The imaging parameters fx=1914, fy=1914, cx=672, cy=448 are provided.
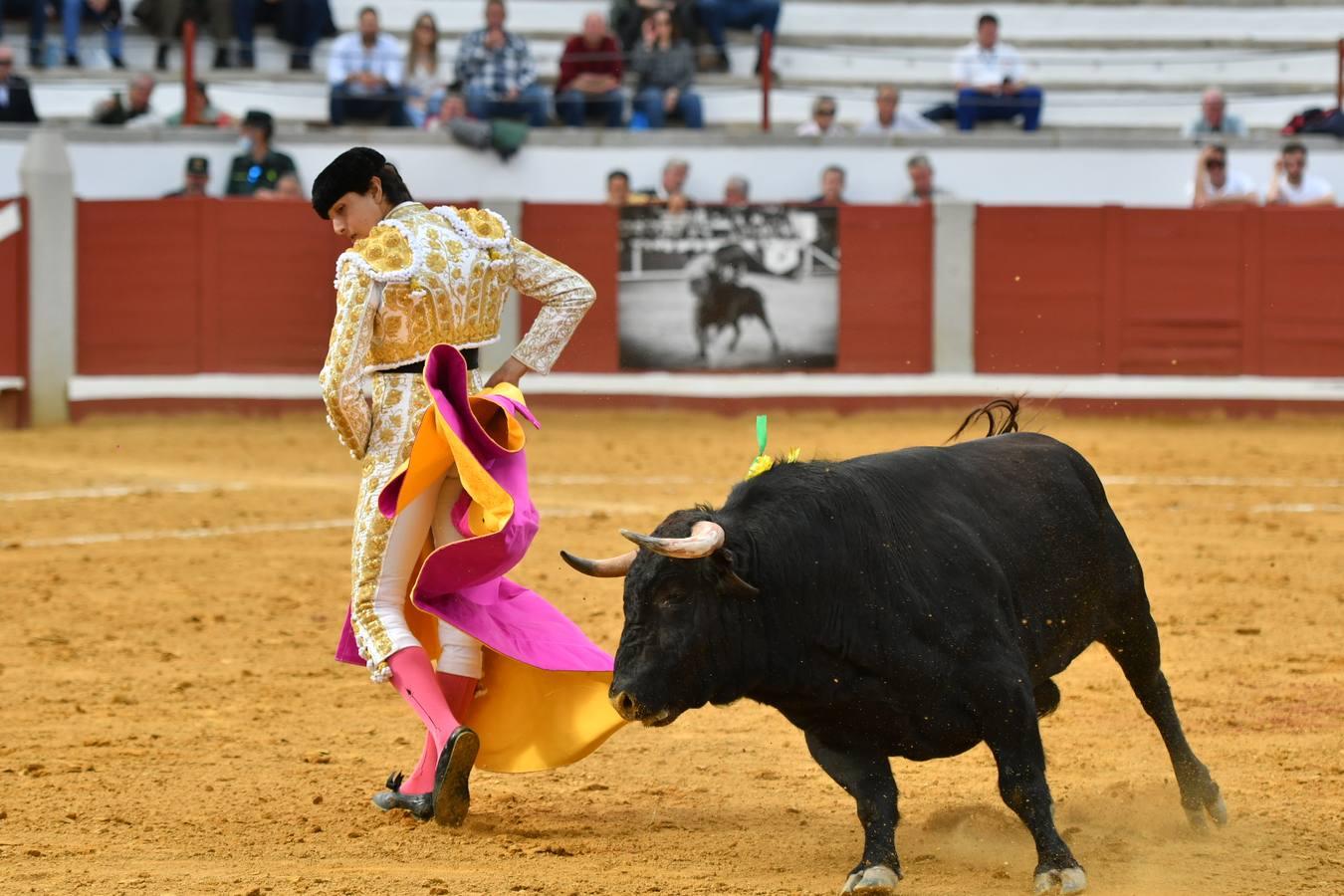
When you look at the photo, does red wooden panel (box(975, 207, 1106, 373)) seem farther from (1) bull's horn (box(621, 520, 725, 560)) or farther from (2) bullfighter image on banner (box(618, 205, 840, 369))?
(1) bull's horn (box(621, 520, 725, 560))

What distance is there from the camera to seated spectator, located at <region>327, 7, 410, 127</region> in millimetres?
12531

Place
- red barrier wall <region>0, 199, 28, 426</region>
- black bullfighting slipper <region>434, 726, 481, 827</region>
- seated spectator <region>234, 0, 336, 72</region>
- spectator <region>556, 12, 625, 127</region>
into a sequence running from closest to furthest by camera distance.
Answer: black bullfighting slipper <region>434, 726, 481, 827</region>
red barrier wall <region>0, 199, 28, 426</region>
spectator <region>556, 12, 625, 127</region>
seated spectator <region>234, 0, 336, 72</region>

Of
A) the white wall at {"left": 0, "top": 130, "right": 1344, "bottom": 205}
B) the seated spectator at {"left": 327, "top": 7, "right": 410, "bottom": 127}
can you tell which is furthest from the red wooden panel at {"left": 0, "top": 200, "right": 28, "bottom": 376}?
the seated spectator at {"left": 327, "top": 7, "right": 410, "bottom": 127}

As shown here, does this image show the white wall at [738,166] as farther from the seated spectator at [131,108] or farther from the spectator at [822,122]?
the seated spectator at [131,108]

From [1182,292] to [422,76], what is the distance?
5192 millimetres

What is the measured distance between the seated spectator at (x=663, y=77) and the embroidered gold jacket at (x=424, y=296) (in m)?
9.05

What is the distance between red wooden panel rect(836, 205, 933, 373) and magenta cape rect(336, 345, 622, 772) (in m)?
8.21

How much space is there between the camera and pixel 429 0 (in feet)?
48.2

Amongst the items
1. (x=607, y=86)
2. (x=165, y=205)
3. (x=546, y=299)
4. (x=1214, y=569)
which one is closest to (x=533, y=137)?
(x=607, y=86)

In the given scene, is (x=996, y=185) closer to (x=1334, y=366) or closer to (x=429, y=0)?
(x=1334, y=366)

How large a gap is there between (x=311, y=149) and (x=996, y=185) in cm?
453

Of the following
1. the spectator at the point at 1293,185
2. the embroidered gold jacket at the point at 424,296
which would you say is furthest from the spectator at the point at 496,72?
the embroidered gold jacket at the point at 424,296

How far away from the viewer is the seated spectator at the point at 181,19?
43.8 feet

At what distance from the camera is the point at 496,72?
12531 mm
